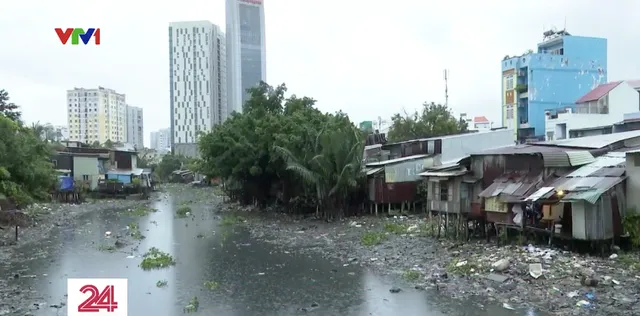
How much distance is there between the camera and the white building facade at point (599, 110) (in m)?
30.7

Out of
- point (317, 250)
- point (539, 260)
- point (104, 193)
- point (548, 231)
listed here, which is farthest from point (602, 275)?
point (104, 193)

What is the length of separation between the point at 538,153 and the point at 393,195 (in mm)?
9764

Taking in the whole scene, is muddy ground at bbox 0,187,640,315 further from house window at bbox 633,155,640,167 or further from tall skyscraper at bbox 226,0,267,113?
tall skyscraper at bbox 226,0,267,113

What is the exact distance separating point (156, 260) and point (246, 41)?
217 feet

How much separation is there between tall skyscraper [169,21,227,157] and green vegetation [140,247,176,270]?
60.8 meters

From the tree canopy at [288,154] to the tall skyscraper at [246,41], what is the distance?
147 ft

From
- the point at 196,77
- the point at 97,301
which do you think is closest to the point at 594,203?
the point at 97,301

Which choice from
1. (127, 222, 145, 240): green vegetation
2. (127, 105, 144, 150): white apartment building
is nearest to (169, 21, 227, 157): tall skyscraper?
(127, 105, 144, 150): white apartment building

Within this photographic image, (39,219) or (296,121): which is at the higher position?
(296,121)

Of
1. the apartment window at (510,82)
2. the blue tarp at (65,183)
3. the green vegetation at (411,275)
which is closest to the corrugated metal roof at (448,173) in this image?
the green vegetation at (411,275)

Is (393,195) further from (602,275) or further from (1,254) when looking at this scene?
(1,254)

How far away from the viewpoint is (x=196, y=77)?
Result: 7931 centimetres

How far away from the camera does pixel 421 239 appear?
16531mm

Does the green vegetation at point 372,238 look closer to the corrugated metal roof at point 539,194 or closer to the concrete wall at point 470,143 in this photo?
the corrugated metal roof at point 539,194
